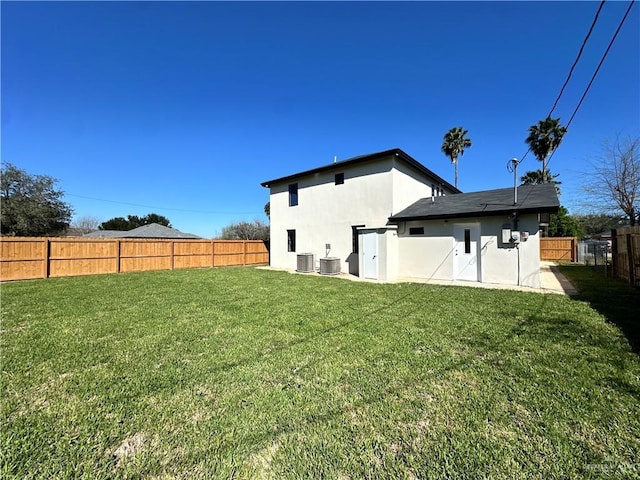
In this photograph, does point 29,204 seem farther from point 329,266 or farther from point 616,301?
point 616,301

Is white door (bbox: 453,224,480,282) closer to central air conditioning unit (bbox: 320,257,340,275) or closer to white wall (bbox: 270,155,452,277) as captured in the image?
white wall (bbox: 270,155,452,277)

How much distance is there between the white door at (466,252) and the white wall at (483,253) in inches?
5.6

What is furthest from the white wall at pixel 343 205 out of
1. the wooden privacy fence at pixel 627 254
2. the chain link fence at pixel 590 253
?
the chain link fence at pixel 590 253

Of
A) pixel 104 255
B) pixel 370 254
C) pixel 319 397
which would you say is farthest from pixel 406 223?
pixel 104 255

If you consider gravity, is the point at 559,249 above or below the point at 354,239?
below

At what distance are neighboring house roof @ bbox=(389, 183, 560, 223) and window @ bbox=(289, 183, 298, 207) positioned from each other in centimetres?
592

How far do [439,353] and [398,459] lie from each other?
200 centimetres

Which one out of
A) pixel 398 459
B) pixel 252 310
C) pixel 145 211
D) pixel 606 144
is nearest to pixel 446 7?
pixel 252 310

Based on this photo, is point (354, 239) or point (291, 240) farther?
point (291, 240)

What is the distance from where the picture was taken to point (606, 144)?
1492 centimetres

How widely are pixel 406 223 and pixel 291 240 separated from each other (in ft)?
22.3

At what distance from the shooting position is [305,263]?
42.9 ft

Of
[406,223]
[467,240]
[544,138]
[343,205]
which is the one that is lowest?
[467,240]

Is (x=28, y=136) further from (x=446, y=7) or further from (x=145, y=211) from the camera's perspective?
(x=145, y=211)
